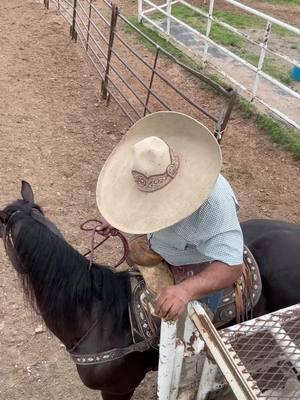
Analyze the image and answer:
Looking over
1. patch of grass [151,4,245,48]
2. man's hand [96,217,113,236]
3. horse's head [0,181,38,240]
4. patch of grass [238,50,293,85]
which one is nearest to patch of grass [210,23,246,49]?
patch of grass [151,4,245,48]

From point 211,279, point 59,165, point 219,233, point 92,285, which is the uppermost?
point 219,233

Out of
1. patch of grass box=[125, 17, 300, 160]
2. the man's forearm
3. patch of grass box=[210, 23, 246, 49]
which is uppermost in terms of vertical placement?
the man's forearm

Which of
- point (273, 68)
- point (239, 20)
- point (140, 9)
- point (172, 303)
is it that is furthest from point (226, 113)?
point (239, 20)

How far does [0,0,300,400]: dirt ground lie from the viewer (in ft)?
9.80

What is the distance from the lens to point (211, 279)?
1.71m

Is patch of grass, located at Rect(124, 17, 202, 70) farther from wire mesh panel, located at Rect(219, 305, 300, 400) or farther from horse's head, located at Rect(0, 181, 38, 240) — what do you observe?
wire mesh panel, located at Rect(219, 305, 300, 400)

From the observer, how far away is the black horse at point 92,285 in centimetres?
192

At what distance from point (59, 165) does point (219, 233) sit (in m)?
3.43

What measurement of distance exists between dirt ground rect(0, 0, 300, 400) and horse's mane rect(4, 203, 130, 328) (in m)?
1.00

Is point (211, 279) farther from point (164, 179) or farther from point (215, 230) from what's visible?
point (164, 179)

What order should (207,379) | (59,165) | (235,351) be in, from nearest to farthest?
(235,351), (207,379), (59,165)

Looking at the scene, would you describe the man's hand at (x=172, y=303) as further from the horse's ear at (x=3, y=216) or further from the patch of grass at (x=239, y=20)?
the patch of grass at (x=239, y=20)

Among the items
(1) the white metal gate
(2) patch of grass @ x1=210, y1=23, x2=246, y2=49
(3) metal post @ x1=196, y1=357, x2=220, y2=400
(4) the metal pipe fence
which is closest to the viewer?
(1) the white metal gate

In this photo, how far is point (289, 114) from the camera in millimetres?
6125
